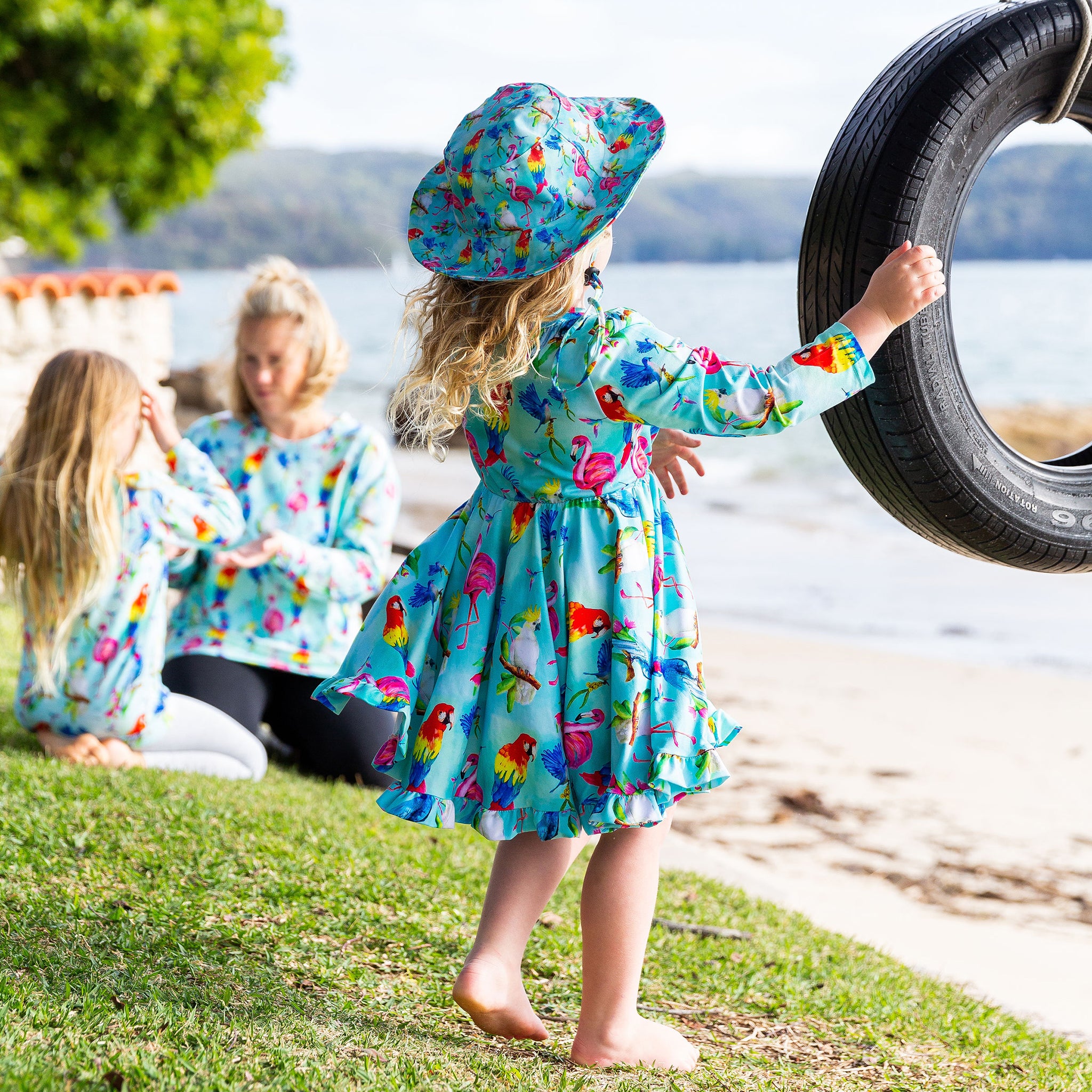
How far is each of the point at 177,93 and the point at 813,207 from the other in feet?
58.6

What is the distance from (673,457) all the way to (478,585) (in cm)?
60

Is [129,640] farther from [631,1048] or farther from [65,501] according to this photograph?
[631,1048]

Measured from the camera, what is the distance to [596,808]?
2070 mm

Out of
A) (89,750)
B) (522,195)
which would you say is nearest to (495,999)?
(522,195)

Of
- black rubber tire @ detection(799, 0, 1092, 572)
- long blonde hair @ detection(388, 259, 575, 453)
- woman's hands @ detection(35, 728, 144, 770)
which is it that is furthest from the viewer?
woman's hands @ detection(35, 728, 144, 770)

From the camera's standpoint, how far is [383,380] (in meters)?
2.56

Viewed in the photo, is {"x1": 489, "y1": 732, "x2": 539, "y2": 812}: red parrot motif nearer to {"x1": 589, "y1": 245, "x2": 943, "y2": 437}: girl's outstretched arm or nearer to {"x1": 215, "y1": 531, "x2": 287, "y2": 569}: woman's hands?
{"x1": 589, "y1": 245, "x2": 943, "y2": 437}: girl's outstretched arm

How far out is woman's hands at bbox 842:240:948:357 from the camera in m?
2.08

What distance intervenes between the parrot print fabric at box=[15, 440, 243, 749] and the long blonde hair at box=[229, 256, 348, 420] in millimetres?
748

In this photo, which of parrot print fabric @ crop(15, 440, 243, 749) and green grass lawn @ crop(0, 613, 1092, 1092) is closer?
green grass lawn @ crop(0, 613, 1092, 1092)

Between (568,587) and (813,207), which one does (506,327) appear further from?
(813,207)

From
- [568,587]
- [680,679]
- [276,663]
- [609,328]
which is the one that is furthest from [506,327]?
[276,663]

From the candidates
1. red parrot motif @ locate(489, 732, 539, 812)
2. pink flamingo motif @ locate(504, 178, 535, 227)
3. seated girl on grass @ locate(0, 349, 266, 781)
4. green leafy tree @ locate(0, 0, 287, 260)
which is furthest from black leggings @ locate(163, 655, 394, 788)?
green leafy tree @ locate(0, 0, 287, 260)

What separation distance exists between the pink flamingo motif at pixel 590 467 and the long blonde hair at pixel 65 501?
208 cm
